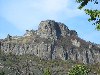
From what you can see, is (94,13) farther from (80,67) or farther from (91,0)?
(80,67)

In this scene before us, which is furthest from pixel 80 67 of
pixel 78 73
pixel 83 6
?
pixel 83 6

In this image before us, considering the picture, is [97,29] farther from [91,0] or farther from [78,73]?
[78,73]

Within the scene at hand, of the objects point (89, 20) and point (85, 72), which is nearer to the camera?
point (89, 20)

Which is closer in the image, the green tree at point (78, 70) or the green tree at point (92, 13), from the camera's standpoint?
the green tree at point (92, 13)

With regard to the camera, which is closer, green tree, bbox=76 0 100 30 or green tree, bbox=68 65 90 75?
green tree, bbox=76 0 100 30

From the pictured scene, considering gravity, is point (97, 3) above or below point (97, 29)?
above

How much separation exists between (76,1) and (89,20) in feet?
6.05

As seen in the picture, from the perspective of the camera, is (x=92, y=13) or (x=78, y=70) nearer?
(x=92, y=13)

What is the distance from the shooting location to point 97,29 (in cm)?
3147

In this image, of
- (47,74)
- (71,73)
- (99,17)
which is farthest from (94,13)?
(47,74)

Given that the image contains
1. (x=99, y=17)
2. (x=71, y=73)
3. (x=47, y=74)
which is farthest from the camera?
(x=47, y=74)

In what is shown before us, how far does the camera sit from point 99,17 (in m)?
31.1

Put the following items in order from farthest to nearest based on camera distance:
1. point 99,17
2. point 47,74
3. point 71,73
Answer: point 47,74 < point 71,73 < point 99,17

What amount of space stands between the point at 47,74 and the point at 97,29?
354 ft
